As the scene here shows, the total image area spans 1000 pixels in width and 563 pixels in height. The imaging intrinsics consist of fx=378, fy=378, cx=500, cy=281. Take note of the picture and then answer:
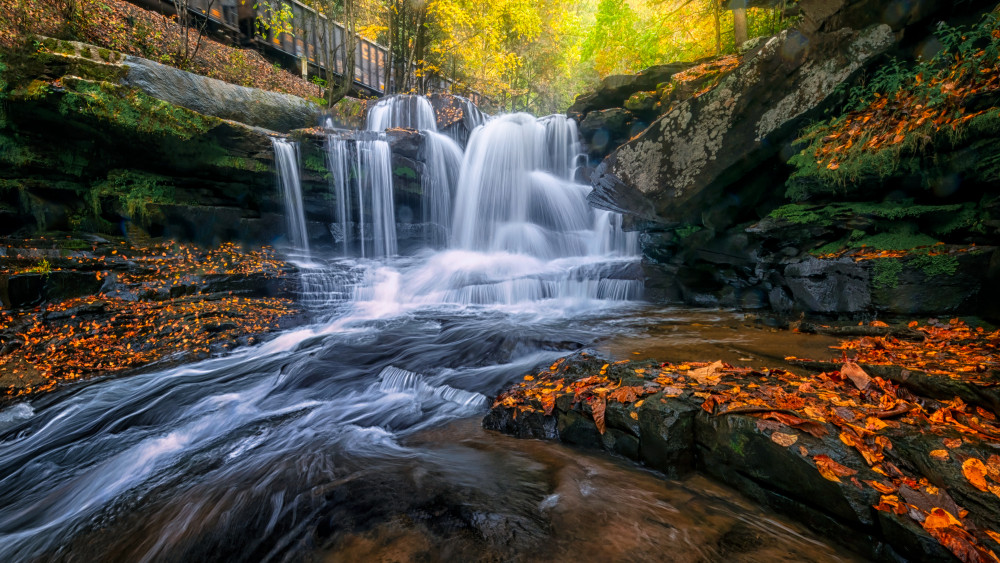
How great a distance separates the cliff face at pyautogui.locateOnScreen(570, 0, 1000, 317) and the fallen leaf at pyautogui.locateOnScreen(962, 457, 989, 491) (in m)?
4.17

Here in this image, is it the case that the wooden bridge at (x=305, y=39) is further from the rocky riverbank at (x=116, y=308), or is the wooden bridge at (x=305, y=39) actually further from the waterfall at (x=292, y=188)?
the rocky riverbank at (x=116, y=308)

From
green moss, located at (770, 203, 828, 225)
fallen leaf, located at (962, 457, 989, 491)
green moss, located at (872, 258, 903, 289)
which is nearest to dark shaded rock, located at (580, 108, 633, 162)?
green moss, located at (770, 203, 828, 225)

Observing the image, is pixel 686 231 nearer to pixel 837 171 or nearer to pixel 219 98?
pixel 837 171

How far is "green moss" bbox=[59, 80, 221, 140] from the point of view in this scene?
8266 mm

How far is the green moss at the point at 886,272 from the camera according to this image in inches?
193

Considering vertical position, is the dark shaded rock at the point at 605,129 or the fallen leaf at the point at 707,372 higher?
the dark shaded rock at the point at 605,129

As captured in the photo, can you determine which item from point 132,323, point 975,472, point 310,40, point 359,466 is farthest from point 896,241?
point 310,40

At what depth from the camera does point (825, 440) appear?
84.2 inches

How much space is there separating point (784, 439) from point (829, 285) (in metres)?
4.76

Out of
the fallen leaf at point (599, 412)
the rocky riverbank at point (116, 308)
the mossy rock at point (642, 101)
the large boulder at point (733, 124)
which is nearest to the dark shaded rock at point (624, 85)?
the mossy rock at point (642, 101)

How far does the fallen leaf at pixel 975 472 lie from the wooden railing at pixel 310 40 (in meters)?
20.9

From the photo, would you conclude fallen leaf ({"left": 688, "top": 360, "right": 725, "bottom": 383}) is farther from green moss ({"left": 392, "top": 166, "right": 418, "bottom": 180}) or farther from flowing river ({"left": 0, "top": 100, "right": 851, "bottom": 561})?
green moss ({"left": 392, "top": 166, "right": 418, "bottom": 180})

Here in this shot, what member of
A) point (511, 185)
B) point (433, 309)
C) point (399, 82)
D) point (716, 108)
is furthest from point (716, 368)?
point (399, 82)

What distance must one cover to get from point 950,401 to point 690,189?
17.5ft
